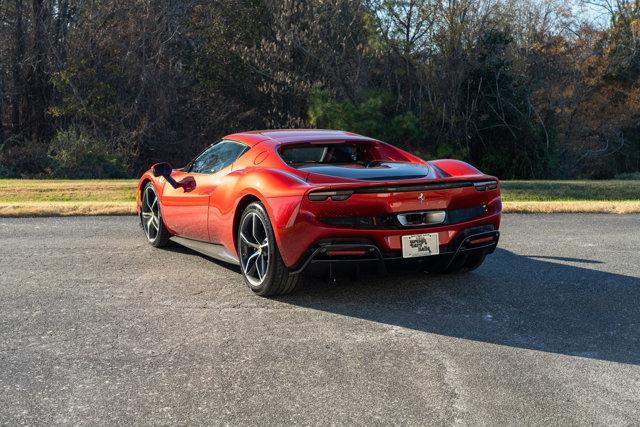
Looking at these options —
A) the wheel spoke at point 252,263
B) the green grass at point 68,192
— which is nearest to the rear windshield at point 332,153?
the wheel spoke at point 252,263

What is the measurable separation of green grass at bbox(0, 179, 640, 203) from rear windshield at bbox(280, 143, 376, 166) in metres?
7.88

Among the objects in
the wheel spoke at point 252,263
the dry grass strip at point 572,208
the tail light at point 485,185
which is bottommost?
the dry grass strip at point 572,208

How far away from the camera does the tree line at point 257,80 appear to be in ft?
78.3

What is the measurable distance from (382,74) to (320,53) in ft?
6.80

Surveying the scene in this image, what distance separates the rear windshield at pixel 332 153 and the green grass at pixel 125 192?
7878 mm

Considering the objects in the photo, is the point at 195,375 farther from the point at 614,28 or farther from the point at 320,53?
the point at 614,28

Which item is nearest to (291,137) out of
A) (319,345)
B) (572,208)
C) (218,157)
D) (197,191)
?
(218,157)

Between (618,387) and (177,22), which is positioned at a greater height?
(177,22)

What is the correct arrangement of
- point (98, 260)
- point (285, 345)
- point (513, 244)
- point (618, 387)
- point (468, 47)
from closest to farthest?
1. point (618, 387)
2. point (285, 345)
3. point (98, 260)
4. point (513, 244)
5. point (468, 47)

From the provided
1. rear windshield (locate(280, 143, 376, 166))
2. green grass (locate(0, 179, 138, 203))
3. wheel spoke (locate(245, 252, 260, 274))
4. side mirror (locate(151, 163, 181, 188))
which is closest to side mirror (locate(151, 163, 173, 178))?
side mirror (locate(151, 163, 181, 188))

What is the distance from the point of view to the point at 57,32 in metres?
25.4

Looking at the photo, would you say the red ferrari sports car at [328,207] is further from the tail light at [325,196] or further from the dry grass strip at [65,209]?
the dry grass strip at [65,209]

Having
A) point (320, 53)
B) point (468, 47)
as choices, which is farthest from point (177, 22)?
point (468, 47)

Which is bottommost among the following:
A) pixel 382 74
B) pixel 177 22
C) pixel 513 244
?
pixel 513 244
